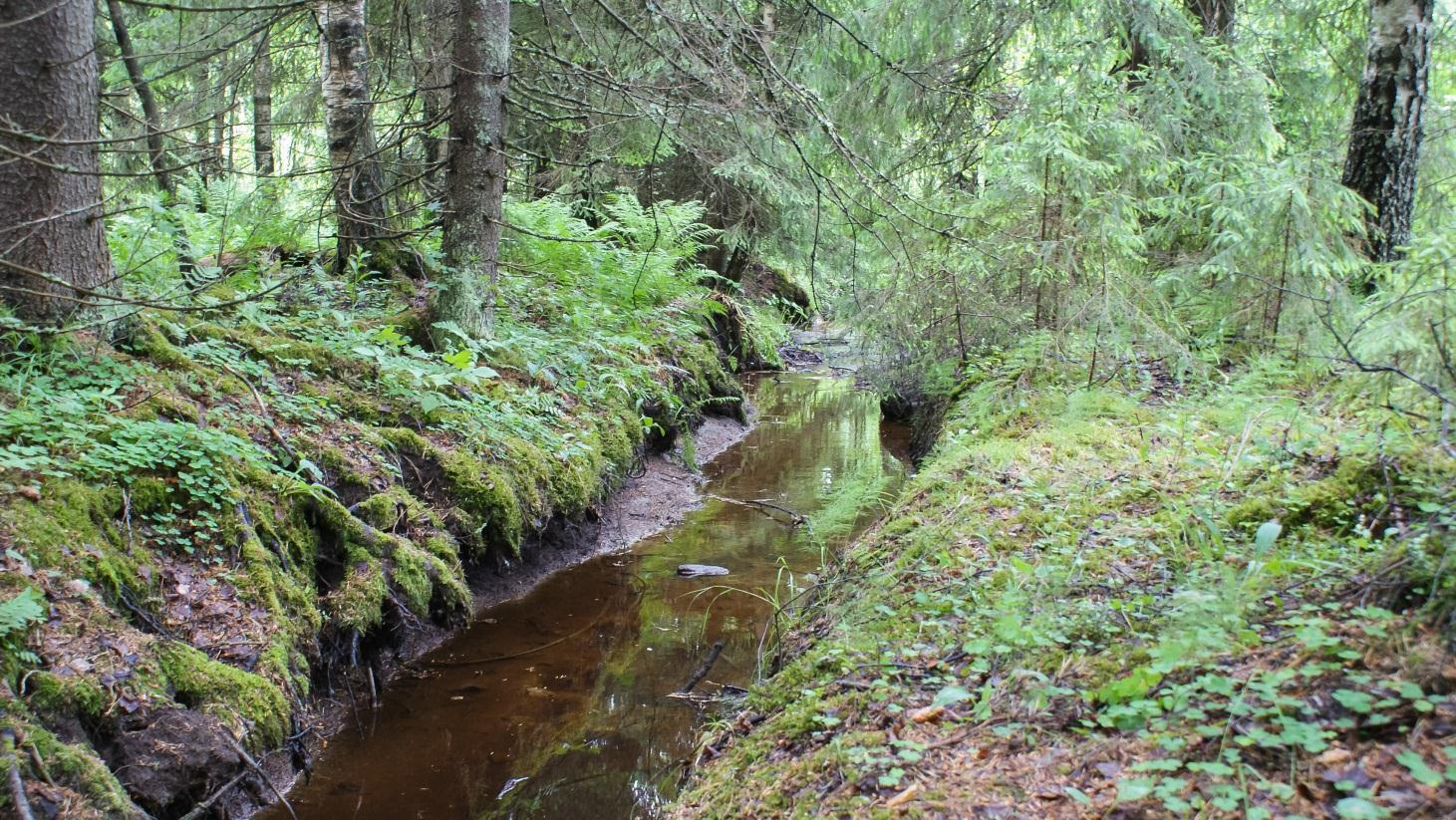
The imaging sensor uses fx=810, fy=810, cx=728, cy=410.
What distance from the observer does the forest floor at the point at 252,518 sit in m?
3.03

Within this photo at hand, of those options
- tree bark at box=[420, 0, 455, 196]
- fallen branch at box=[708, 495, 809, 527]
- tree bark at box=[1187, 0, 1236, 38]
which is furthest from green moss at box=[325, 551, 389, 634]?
tree bark at box=[1187, 0, 1236, 38]

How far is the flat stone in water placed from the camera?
20.8 feet

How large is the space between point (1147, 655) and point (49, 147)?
539cm

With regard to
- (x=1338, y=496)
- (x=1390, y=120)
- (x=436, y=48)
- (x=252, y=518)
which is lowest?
(x=252, y=518)

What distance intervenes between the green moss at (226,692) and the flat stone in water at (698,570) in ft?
10.5

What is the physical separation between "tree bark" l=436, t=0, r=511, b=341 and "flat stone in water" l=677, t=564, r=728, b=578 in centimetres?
258

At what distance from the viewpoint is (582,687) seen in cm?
478

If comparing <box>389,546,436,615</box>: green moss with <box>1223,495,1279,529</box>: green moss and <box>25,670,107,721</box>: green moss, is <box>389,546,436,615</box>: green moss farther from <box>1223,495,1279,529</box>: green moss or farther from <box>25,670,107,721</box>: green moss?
<box>1223,495,1279,529</box>: green moss

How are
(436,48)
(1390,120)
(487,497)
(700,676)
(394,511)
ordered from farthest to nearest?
1. (436,48)
2. (1390,120)
3. (487,497)
4. (394,511)
5. (700,676)

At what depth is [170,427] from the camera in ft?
13.2

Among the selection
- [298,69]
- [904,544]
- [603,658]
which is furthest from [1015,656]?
[298,69]

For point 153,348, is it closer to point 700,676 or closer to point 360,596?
point 360,596

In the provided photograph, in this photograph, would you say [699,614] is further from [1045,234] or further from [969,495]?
[1045,234]

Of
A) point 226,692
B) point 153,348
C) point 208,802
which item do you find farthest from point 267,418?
point 208,802
